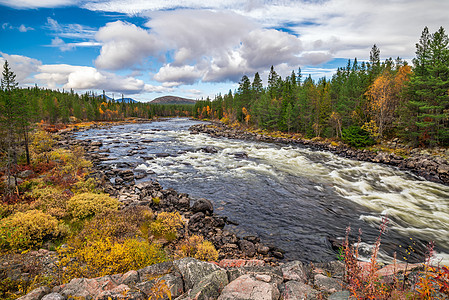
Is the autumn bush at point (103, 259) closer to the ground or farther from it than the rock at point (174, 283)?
closer to the ground

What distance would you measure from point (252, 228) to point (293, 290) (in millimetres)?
9104

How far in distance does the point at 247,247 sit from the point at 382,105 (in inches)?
1759

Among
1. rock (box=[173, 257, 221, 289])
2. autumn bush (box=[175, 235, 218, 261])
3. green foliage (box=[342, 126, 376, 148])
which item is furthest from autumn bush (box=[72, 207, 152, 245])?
green foliage (box=[342, 126, 376, 148])

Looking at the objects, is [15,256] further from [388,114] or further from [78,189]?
[388,114]

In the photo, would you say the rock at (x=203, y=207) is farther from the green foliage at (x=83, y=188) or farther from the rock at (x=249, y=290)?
the rock at (x=249, y=290)

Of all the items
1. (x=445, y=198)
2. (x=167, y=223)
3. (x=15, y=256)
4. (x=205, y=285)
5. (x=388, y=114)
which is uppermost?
(x=388, y=114)

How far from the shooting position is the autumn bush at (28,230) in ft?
29.6

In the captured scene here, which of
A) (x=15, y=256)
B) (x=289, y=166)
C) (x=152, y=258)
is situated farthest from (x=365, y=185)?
(x=15, y=256)

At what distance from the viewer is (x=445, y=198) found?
65.5ft

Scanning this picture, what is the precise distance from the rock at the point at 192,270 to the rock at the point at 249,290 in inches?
44.3

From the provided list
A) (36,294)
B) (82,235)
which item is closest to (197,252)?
(82,235)

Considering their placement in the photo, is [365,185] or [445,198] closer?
[445,198]

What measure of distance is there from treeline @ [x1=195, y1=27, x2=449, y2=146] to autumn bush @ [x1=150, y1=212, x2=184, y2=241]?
129 feet

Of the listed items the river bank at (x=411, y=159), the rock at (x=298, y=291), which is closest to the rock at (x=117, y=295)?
the rock at (x=298, y=291)
